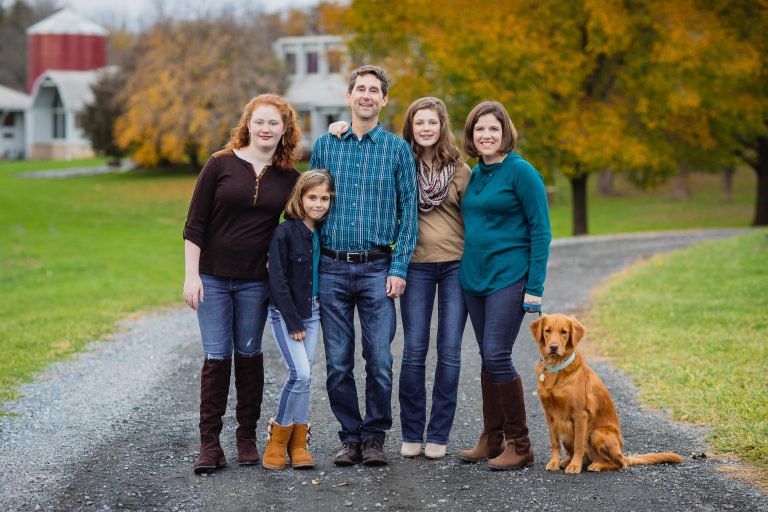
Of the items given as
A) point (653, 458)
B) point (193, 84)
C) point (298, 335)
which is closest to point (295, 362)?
point (298, 335)

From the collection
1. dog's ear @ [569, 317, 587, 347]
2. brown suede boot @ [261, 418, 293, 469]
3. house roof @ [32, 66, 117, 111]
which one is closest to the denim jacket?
brown suede boot @ [261, 418, 293, 469]

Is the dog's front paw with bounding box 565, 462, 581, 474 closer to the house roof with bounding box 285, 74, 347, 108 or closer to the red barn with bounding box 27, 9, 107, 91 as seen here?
the house roof with bounding box 285, 74, 347, 108

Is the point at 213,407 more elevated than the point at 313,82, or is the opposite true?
the point at 313,82

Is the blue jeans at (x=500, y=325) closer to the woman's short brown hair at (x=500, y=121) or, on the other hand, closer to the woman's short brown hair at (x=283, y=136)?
the woman's short brown hair at (x=500, y=121)

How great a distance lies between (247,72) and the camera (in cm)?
4769

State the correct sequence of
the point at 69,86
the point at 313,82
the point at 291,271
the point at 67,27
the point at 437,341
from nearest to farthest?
the point at 291,271 < the point at 437,341 < the point at 313,82 < the point at 69,86 < the point at 67,27

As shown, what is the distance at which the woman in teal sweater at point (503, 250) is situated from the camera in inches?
232

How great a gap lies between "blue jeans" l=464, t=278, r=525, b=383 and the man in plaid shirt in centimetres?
52

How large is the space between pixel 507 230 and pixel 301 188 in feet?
3.98

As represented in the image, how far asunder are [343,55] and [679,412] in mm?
25760

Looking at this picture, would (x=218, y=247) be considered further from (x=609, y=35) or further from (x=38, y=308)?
(x=609, y=35)

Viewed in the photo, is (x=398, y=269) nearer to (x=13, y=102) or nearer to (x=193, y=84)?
(x=193, y=84)

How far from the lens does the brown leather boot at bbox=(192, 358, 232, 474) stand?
19.8 feet

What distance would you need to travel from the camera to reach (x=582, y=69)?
87.9 feet
